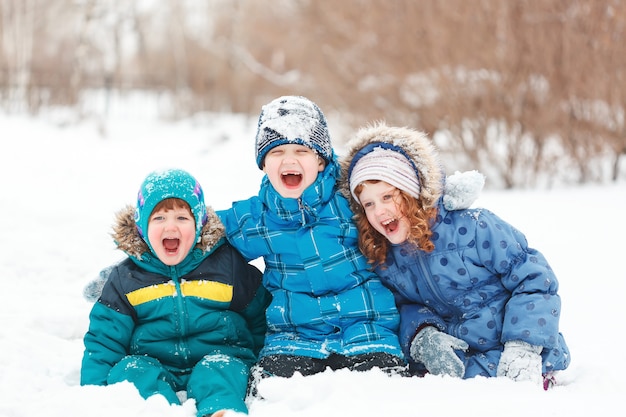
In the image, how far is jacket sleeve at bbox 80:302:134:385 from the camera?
2373 mm

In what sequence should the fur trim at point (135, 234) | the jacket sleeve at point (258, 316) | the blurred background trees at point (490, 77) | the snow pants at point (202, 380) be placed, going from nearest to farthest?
the snow pants at point (202, 380) → the fur trim at point (135, 234) → the jacket sleeve at point (258, 316) → the blurred background trees at point (490, 77)

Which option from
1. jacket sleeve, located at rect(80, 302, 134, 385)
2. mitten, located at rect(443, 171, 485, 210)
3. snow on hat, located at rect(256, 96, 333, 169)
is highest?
snow on hat, located at rect(256, 96, 333, 169)

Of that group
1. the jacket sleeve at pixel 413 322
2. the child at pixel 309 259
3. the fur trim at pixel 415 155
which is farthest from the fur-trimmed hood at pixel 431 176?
the jacket sleeve at pixel 413 322

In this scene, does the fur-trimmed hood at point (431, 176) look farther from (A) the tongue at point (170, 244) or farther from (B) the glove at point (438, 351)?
(A) the tongue at point (170, 244)

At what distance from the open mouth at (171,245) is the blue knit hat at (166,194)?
8 cm

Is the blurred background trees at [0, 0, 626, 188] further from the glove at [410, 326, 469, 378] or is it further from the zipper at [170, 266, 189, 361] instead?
the zipper at [170, 266, 189, 361]

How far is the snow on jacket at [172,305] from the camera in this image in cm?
248

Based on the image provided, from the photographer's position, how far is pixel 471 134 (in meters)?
7.56

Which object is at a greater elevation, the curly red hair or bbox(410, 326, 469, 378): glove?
the curly red hair

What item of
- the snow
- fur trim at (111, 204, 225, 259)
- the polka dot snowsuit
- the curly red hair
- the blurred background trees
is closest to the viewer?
the snow

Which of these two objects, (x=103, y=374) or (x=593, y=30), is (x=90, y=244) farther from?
(x=593, y=30)

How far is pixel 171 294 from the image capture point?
99.0 inches

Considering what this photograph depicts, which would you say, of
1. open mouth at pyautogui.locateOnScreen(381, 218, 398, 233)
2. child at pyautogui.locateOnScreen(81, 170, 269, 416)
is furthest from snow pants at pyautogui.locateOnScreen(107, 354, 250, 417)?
open mouth at pyautogui.locateOnScreen(381, 218, 398, 233)

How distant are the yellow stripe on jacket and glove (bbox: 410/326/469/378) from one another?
2.71ft
